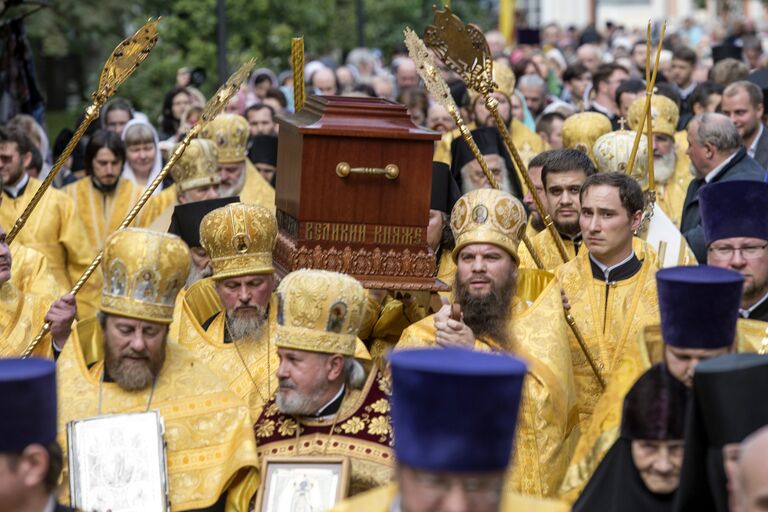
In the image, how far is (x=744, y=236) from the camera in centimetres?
763

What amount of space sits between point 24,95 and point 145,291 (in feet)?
29.7

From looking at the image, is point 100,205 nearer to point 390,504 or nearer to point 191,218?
point 191,218

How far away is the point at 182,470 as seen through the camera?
6.81 meters

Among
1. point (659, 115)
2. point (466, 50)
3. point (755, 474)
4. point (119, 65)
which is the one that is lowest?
point (755, 474)

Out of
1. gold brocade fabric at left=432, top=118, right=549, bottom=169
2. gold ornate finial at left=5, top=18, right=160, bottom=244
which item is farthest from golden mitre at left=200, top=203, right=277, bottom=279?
gold brocade fabric at left=432, top=118, right=549, bottom=169

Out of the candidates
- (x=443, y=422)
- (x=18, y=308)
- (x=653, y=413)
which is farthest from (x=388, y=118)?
(x=443, y=422)

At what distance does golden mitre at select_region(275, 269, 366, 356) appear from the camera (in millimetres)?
6746

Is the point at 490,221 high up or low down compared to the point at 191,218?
up

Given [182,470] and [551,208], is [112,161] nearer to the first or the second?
[551,208]

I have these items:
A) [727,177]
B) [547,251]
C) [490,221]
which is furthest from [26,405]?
[727,177]

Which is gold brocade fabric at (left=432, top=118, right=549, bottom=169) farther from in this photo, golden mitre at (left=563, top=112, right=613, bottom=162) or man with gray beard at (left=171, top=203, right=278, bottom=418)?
man with gray beard at (left=171, top=203, right=278, bottom=418)

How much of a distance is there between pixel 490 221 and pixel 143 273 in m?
1.64

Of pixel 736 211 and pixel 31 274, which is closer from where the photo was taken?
pixel 736 211

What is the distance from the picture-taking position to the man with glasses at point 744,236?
7594 millimetres
